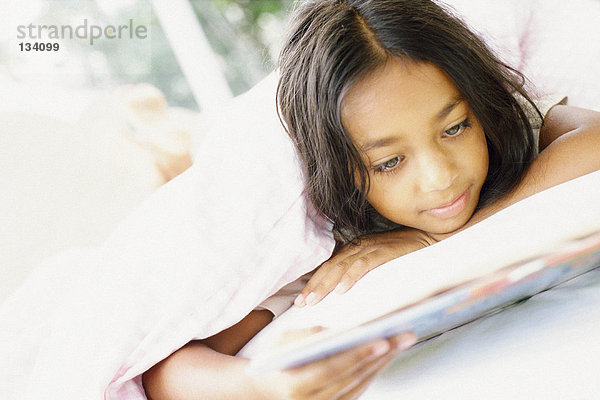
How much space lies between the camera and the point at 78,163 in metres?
1.33

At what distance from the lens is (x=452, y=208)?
707 mm

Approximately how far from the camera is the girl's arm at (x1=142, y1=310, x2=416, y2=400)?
1.47 ft

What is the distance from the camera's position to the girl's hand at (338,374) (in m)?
0.43

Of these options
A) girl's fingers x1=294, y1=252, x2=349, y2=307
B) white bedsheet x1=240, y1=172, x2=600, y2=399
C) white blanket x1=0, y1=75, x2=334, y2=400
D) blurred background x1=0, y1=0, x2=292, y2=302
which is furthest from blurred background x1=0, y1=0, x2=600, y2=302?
white bedsheet x1=240, y1=172, x2=600, y2=399

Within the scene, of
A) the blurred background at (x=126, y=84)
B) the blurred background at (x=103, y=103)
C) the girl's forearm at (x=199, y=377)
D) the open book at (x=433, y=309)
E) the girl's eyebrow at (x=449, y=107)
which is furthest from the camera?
the blurred background at (x=103, y=103)

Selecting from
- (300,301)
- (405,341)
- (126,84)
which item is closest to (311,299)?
(300,301)

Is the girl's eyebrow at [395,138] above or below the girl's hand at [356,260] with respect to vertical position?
above

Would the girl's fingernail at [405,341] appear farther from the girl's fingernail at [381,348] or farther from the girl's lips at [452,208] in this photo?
the girl's lips at [452,208]

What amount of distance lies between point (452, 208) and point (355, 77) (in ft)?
0.65

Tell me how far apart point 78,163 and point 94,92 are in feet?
1.52

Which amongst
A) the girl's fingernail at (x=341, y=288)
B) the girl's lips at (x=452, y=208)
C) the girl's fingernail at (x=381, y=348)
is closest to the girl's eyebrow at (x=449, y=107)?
the girl's lips at (x=452, y=208)

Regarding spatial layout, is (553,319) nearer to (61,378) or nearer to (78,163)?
(61,378)

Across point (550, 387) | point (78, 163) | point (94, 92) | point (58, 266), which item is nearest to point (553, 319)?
point (550, 387)

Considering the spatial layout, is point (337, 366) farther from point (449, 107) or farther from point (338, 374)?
point (449, 107)
